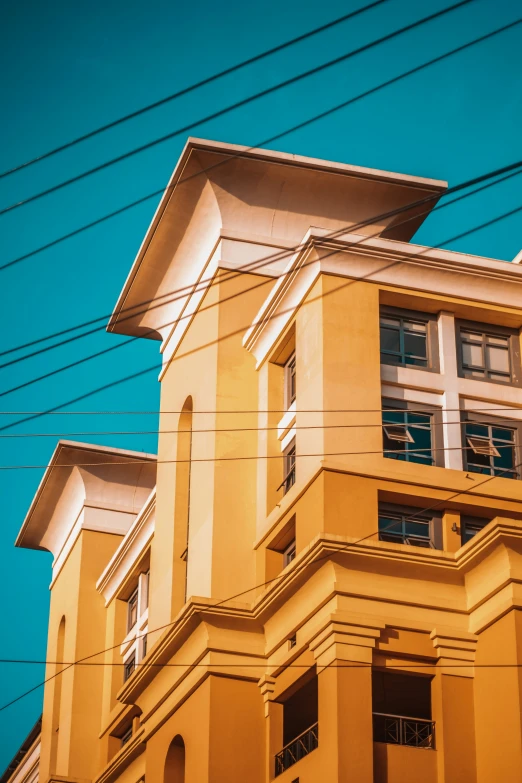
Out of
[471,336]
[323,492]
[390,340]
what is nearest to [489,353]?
[471,336]

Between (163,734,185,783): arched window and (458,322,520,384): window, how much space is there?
10.3 m

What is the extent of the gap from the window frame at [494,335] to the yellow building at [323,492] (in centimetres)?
5

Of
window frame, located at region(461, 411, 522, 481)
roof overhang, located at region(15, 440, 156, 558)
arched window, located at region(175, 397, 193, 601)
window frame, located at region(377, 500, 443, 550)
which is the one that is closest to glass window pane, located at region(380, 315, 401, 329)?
window frame, located at region(461, 411, 522, 481)

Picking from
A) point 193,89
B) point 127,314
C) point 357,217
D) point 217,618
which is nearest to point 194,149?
point 357,217

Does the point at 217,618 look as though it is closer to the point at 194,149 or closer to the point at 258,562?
the point at 258,562

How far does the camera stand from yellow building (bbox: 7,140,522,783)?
86.6ft

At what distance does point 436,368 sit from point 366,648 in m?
7.23

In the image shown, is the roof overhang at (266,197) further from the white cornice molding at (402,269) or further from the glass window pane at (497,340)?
the glass window pane at (497,340)

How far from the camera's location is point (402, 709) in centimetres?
3112

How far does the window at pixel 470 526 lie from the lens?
28.8m

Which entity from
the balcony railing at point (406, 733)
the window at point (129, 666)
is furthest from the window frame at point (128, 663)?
the balcony railing at point (406, 733)

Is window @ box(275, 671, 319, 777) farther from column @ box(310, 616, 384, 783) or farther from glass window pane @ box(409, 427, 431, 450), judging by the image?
glass window pane @ box(409, 427, 431, 450)

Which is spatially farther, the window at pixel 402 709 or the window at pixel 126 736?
the window at pixel 126 736

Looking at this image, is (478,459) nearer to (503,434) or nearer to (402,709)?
(503,434)
